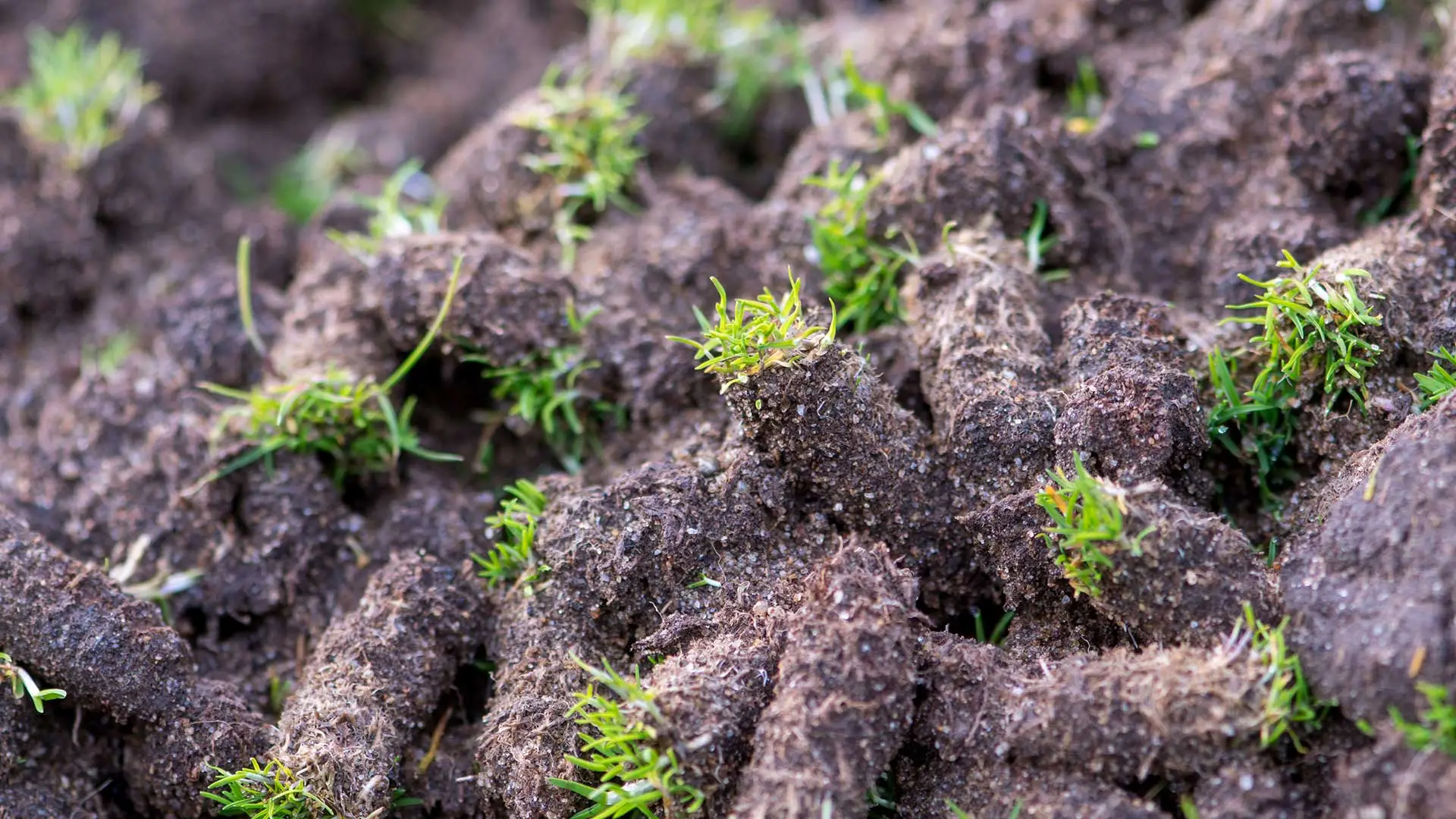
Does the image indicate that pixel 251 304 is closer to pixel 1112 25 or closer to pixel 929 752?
pixel 929 752

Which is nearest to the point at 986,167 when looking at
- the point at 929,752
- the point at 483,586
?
the point at 929,752

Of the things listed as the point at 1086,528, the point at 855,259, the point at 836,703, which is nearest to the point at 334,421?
the point at 855,259

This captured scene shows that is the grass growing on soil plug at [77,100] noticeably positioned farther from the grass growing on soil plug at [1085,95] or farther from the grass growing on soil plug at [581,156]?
the grass growing on soil plug at [1085,95]

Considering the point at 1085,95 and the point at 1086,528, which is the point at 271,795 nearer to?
the point at 1086,528

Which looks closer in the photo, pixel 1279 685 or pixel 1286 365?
pixel 1279 685

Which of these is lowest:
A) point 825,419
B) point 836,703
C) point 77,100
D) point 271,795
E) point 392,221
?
point 271,795
